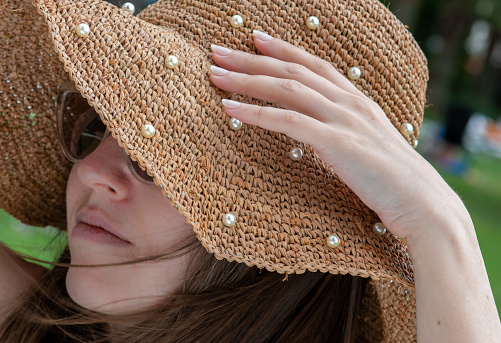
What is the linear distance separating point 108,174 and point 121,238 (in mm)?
180

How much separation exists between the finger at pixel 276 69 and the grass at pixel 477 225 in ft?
2.08

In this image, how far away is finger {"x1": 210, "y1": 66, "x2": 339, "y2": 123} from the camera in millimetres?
1377

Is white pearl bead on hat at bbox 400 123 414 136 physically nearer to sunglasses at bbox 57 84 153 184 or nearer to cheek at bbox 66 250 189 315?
cheek at bbox 66 250 189 315

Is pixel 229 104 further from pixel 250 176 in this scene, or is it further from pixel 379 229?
pixel 379 229

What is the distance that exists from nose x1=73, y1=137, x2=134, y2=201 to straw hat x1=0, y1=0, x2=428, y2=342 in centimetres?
30

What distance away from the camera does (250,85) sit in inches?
Result: 55.2

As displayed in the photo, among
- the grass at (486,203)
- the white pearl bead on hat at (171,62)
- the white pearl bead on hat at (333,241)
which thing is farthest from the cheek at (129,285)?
the grass at (486,203)

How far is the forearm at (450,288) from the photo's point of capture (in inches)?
50.8

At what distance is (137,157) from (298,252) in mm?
427

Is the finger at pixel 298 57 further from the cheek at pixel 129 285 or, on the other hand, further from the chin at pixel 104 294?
the chin at pixel 104 294

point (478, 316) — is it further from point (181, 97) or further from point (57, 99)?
point (57, 99)

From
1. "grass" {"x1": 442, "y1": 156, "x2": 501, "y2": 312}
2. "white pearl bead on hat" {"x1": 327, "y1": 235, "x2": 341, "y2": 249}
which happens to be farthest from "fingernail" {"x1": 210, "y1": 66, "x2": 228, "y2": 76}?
"grass" {"x1": 442, "y1": 156, "x2": 501, "y2": 312}

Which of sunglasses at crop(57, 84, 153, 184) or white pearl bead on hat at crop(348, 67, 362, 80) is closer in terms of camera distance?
white pearl bead on hat at crop(348, 67, 362, 80)

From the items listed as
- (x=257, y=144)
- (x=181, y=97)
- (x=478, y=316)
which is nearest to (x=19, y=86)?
(x=181, y=97)
